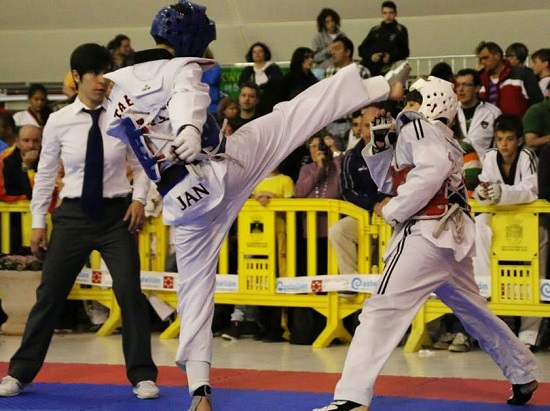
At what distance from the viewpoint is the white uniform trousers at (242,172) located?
5.73 meters

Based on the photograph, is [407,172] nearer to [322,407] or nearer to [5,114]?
[322,407]

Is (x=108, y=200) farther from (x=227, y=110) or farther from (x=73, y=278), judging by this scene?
(x=227, y=110)

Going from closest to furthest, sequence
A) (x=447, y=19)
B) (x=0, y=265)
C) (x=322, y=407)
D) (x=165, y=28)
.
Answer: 1. (x=165, y=28)
2. (x=322, y=407)
3. (x=0, y=265)
4. (x=447, y=19)

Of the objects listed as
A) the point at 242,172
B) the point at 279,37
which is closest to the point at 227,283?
the point at 242,172

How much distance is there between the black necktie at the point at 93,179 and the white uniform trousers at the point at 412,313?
191cm

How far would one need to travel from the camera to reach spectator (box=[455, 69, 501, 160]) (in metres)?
10.2

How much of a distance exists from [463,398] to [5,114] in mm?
7480

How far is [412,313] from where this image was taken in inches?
222

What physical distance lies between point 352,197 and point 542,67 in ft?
11.0

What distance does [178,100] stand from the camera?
5.15m

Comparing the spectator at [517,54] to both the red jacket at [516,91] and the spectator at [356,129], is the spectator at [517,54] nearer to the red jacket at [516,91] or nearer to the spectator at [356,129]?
the red jacket at [516,91]

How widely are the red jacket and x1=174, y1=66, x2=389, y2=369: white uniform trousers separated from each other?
5.30m


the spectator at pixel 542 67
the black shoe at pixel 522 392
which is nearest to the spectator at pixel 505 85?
the spectator at pixel 542 67

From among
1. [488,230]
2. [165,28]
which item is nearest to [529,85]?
[488,230]
